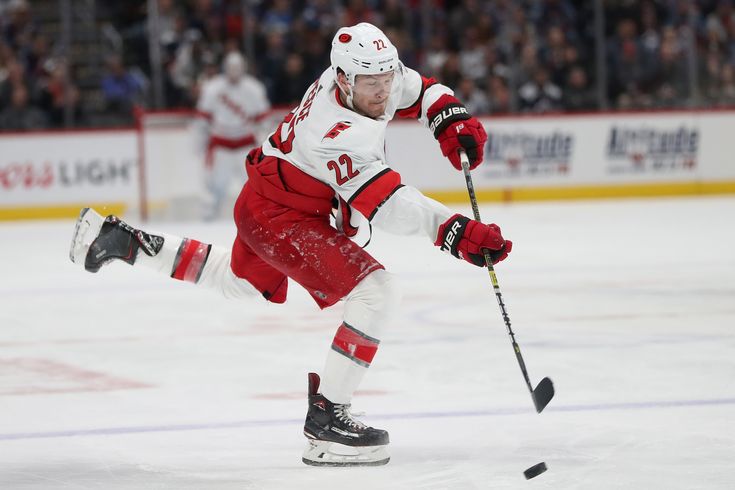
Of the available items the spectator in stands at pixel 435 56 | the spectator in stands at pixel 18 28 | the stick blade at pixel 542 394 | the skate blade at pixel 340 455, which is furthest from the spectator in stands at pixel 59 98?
the stick blade at pixel 542 394

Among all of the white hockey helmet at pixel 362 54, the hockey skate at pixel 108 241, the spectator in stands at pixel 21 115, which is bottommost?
the spectator in stands at pixel 21 115

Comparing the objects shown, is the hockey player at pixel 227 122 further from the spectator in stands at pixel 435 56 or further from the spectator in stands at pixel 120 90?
the spectator in stands at pixel 435 56

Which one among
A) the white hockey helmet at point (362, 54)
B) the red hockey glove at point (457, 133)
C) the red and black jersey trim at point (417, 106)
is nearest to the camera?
the white hockey helmet at point (362, 54)

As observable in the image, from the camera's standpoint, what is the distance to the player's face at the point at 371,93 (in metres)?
3.28

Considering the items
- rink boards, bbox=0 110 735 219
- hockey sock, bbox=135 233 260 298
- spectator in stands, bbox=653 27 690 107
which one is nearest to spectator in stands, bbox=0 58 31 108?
rink boards, bbox=0 110 735 219

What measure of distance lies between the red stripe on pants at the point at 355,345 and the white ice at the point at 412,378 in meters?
0.29

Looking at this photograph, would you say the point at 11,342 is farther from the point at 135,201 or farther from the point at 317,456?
the point at 135,201

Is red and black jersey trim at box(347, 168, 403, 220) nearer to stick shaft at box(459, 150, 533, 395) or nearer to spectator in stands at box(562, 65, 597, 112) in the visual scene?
stick shaft at box(459, 150, 533, 395)

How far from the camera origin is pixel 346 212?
3.47m

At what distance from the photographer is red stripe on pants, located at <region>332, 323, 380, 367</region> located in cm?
329

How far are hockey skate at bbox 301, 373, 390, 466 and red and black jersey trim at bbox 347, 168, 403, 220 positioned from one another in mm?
569

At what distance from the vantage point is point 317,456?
329 centimetres

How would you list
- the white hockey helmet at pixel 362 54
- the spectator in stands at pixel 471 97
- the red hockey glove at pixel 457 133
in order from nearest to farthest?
the white hockey helmet at pixel 362 54 → the red hockey glove at pixel 457 133 → the spectator in stands at pixel 471 97

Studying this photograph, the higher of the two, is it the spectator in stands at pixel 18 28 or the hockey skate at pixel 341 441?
the hockey skate at pixel 341 441
